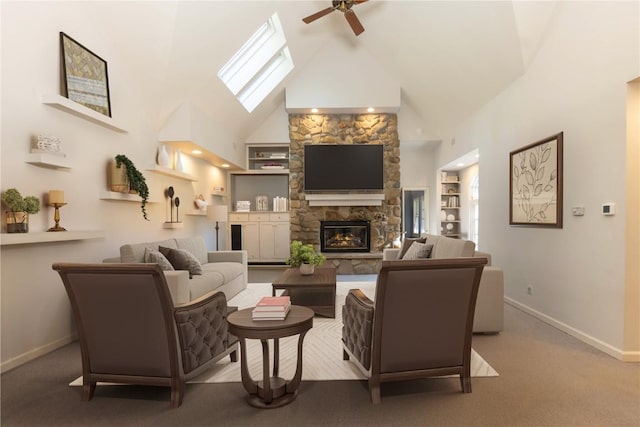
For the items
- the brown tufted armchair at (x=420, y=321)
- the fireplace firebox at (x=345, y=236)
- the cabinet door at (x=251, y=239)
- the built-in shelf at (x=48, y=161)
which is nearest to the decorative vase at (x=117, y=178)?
the built-in shelf at (x=48, y=161)

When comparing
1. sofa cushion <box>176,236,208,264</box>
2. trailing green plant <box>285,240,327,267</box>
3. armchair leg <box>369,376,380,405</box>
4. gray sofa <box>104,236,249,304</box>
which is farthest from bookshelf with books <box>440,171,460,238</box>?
armchair leg <box>369,376,380,405</box>

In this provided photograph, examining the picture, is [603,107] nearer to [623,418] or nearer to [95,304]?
[623,418]

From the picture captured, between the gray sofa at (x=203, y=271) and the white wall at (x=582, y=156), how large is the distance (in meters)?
3.75

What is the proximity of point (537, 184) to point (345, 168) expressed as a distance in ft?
13.2

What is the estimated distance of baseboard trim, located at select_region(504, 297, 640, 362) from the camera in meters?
2.77

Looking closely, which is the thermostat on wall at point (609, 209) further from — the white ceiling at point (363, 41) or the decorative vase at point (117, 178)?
the decorative vase at point (117, 178)

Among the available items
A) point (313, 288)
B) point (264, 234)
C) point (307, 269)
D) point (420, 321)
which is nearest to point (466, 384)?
point (420, 321)

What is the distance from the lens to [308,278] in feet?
13.8

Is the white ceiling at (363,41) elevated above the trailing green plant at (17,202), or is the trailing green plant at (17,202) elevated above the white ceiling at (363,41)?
the white ceiling at (363,41)

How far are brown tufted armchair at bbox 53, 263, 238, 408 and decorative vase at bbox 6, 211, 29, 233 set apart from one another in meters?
0.98

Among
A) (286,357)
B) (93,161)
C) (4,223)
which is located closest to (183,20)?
(93,161)

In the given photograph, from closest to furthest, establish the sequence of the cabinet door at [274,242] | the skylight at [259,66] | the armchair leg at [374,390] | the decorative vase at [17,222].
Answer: the armchair leg at [374,390] < the decorative vase at [17,222] < the skylight at [259,66] < the cabinet door at [274,242]

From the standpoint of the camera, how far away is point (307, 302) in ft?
13.6

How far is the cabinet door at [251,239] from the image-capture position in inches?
313
